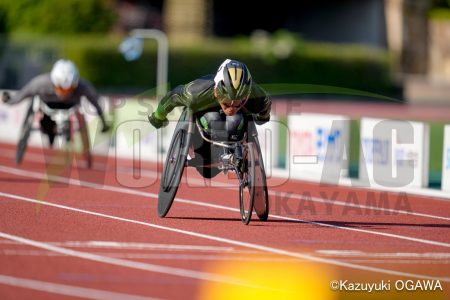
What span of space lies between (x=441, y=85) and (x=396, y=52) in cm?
492

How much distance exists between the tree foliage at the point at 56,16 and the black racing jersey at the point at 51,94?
3115 cm

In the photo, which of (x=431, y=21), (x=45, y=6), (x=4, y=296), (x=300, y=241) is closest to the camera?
(x=4, y=296)

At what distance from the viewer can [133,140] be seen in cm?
2275

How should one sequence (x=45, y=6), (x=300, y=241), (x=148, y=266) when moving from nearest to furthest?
(x=148, y=266) < (x=300, y=241) < (x=45, y=6)

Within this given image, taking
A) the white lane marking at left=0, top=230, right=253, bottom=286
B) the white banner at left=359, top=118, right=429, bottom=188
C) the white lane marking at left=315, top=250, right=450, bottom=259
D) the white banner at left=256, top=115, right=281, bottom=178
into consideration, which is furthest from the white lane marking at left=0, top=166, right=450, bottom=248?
the white banner at left=359, top=118, right=429, bottom=188

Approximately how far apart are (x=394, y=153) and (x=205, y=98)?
5.51 m

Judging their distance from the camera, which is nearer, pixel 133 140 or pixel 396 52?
pixel 133 140

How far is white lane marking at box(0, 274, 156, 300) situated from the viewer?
859 centimetres

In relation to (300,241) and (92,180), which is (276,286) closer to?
(300,241)

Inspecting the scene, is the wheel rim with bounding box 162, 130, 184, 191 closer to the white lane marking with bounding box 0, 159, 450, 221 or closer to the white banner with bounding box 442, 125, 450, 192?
the white lane marking with bounding box 0, 159, 450, 221

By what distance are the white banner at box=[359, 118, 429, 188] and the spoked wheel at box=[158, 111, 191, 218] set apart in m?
5.18

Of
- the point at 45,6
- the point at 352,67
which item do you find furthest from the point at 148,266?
the point at 352,67

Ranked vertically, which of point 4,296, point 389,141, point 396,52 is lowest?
point 4,296

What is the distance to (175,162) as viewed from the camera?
12.9 m
